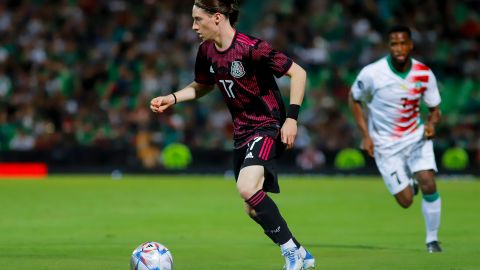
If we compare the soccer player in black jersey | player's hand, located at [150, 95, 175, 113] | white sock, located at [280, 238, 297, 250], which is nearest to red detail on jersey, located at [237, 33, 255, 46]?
the soccer player in black jersey

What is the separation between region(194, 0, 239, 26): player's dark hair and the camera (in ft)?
29.0

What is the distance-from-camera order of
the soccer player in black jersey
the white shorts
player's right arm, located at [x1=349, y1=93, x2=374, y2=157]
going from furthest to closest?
1. player's right arm, located at [x1=349, y1=93, x2=374, y2=157]
2. the white shorts
3. the soccer player in black jersey

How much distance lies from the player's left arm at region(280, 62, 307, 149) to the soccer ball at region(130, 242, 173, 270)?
4.42 feet

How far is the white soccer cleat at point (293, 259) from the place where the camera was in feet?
27.9

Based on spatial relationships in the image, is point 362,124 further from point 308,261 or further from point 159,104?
point 159,104

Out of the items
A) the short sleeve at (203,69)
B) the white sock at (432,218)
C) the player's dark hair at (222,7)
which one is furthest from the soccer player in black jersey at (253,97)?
the white sock at (432,218)

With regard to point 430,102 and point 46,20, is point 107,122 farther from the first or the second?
point 430,102

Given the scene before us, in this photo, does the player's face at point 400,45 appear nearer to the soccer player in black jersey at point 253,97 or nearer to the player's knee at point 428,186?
the player's knee at point 428,186

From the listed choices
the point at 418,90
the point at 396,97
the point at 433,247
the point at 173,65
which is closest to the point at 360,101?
the point at 396,97

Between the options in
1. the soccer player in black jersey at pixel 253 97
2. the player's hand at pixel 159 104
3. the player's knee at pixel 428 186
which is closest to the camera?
the soccer player in black jersey at pixel 253 97

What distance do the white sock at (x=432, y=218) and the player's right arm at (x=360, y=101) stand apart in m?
0.92

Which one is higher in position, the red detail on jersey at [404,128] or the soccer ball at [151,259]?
the red detail on jersey at [404,128]

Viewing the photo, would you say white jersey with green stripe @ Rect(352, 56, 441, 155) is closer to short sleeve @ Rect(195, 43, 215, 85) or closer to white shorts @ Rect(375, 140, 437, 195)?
white shorts @ Rect(375, 140, 437, 195)

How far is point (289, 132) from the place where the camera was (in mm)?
8453
